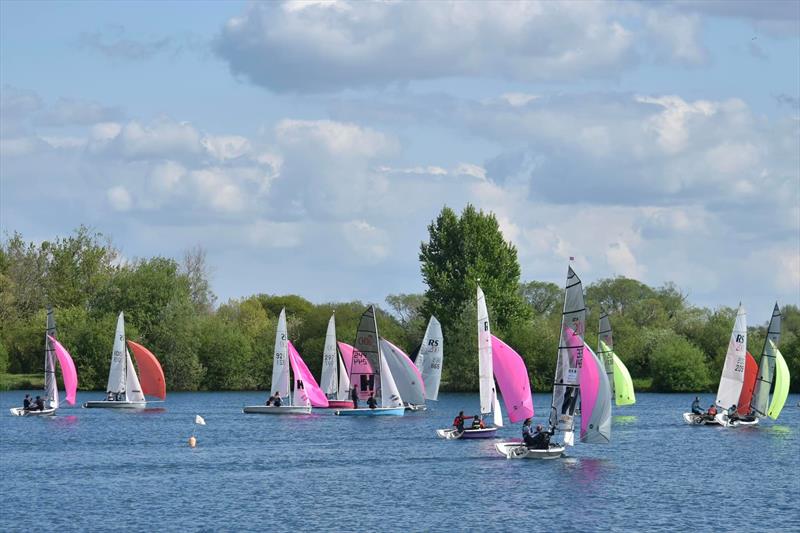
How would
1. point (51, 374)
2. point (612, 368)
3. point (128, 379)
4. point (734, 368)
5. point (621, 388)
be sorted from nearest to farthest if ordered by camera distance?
point (734, 368) < point (51, 374) < point (612, 368) < point (621, 388) < point (128, 379)

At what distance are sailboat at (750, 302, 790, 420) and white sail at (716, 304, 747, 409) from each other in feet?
3.65

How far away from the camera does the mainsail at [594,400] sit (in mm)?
53031

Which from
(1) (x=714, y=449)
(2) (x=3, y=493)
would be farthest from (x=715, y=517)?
(2) (x=3, y=493)

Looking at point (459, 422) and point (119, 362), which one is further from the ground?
point (119, 362)

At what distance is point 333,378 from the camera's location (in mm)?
91625

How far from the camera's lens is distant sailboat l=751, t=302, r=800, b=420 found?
72.6m

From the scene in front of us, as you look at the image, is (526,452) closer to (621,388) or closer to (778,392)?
(778,392)

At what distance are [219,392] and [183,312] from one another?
8.10m

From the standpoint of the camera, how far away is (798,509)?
1748 inches

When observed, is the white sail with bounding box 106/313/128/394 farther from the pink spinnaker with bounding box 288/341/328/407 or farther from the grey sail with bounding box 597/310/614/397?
the grey sail with bounding box 597/310/614/397

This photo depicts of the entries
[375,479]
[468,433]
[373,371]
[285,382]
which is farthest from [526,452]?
[285,382]

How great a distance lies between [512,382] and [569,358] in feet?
21.0

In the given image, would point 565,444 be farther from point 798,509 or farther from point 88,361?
point 88,361

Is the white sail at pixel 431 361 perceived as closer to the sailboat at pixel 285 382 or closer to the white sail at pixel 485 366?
the sailboat at pixel 285 382
